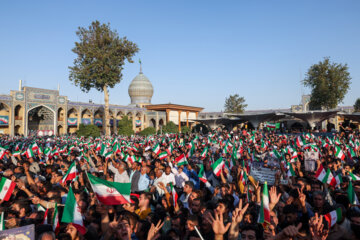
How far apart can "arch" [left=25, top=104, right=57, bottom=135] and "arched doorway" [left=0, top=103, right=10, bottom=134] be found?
292 cm

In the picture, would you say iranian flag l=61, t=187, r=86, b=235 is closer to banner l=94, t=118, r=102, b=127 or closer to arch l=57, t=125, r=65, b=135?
arch l=57, t=125, r=65, b=135

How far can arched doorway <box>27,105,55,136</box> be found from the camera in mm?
40188

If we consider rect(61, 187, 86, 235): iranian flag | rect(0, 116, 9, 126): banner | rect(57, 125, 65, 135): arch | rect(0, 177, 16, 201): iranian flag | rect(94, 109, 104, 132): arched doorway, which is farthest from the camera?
rect(94, 109, 104, 132): arched doorway

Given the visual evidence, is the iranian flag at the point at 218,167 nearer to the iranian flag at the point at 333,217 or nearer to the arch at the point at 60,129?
the iranian flag at the point at 333,217

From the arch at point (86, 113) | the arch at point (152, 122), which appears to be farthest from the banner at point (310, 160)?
the arch at point (152, 122)

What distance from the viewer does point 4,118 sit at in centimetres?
3516

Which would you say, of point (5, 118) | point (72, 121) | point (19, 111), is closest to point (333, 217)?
point (5, 118)

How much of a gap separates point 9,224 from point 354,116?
28.7 m

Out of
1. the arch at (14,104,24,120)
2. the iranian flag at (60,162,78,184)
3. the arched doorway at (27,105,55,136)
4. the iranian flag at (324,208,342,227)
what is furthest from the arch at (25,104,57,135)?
the iranian flag at (324,208,342,227)

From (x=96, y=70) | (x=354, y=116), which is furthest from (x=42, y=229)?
(x=354, y=116)

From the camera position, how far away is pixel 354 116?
2534 cm

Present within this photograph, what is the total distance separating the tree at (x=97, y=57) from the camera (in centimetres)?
2602

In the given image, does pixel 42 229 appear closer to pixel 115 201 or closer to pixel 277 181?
pixel 115 201

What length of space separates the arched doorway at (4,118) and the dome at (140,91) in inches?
1049
